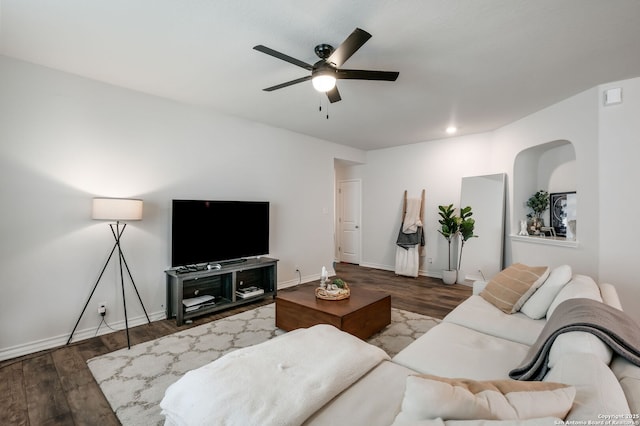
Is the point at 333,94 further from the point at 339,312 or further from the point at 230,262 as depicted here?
the point at 230,262

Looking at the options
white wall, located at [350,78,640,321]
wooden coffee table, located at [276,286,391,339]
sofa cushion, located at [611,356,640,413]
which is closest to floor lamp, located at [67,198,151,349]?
wooden coffee table, located at [276,286,391,339]

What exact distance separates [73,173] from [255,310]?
8.02 feet

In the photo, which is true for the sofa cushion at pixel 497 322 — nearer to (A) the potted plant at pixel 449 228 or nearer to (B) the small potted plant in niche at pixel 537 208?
(B) the small potted plant in niche at pixel 537 208

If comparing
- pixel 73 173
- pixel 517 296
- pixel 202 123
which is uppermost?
pixel 202 123

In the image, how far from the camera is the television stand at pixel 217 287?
3.29m

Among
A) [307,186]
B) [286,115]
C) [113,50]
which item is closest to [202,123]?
[286,115]

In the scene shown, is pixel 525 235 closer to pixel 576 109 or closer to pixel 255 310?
pixel 576 109

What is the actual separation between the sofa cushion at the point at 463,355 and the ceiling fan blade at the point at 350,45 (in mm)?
1939

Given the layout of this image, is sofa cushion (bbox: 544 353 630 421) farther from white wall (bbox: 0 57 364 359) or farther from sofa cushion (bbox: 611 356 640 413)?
white wall (bbox: 0 57 364 359)

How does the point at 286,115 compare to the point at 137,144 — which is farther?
the point at 286,115

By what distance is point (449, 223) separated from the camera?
5.06 meters

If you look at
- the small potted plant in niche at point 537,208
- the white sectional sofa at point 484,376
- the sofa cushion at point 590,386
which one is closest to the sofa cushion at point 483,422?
the white sectional sofa at point 484,376

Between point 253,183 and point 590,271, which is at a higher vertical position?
point 253,183

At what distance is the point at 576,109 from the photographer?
3.35 meters
